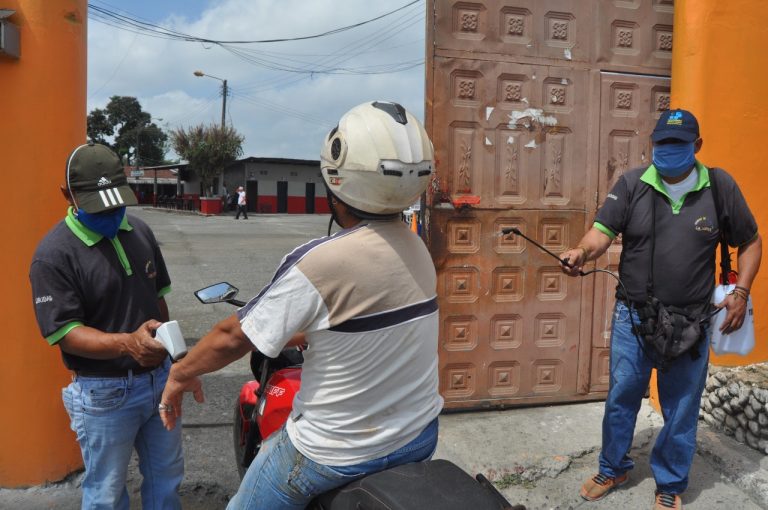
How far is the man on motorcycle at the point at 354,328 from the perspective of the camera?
1.61m

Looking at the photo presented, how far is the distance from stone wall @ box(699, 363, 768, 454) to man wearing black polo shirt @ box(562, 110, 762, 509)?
0.74 metres

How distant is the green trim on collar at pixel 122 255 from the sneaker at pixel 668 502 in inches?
112

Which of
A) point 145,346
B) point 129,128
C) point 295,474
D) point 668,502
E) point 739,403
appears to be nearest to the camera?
point 295,474

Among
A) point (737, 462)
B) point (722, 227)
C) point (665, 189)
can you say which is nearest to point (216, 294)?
point (665, 189)

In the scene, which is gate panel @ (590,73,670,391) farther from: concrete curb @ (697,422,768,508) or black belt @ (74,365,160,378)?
black belt @ (74,365,160,378)

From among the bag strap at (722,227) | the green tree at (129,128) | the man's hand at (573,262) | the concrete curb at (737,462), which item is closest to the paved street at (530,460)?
the concrete curb at (737,462)

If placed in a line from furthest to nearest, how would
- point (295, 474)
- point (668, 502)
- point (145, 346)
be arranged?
point (668, 502) → point (145, 346) → point (295, 474)

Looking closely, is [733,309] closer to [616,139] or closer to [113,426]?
[616,139]

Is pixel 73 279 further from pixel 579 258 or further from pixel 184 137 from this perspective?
pixel 184 137

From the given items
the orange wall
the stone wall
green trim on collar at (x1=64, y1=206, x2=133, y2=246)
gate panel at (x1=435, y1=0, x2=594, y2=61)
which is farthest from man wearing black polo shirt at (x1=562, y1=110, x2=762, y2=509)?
green trim on collar at (x1=64, y1=206, x2=133, y2=246)

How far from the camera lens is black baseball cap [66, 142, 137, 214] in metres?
2.35

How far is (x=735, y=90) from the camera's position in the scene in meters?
4.09

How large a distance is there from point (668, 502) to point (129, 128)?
75.7 m

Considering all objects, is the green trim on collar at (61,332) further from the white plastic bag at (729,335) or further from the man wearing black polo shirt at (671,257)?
the white plastic bag at (729,335)
